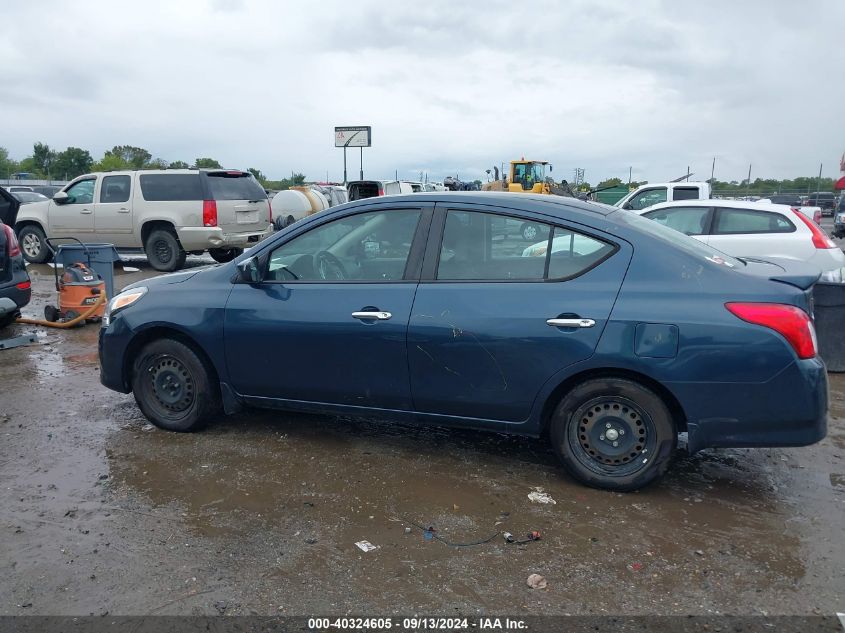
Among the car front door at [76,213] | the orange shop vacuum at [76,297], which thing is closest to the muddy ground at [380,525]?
the orange shop vacuum at [76,297]

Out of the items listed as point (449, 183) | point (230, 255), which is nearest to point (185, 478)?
point (230, 255)

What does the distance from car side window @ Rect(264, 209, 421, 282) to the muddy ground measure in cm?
115

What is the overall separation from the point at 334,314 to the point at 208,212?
9.34 metres

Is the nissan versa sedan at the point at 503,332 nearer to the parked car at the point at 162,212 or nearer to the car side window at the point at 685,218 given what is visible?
the car side window at the point at 685,218

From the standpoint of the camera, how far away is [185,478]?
13.1 feet

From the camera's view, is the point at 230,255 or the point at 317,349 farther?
the point at 230,255

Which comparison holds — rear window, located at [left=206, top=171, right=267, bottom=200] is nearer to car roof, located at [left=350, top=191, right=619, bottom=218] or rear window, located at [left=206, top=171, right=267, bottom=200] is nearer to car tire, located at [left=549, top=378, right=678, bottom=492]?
car roof, located at [left=350, top=191, right=619, bottom=218]

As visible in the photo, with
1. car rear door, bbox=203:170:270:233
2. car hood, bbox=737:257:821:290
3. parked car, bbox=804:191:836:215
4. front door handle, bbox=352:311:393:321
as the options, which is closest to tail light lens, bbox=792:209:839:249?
car hood, bbox=737:257:821:290

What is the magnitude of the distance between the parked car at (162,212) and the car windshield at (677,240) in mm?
10029

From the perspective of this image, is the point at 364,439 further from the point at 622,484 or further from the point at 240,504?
the point at 622,484

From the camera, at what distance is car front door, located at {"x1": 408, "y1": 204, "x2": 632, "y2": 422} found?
144 inches

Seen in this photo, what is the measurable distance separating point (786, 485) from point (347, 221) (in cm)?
309

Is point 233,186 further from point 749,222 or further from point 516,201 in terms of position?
point 516,201

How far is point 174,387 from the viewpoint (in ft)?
15.3
